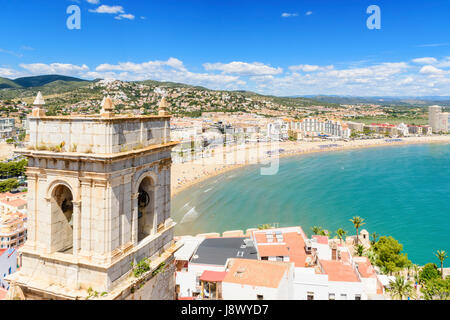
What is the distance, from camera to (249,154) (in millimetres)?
83812

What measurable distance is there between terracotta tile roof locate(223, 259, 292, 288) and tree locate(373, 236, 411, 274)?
1249 centimetres

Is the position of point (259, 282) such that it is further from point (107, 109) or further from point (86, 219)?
point (107, 109)

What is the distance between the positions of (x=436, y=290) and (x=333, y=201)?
2794 cm

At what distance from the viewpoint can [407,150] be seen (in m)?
103

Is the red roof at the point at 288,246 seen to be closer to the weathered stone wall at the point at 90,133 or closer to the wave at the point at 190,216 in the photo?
the wave at the point at 190,216

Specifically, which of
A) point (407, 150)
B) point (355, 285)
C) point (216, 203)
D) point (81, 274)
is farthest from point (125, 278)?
point (407, 150)

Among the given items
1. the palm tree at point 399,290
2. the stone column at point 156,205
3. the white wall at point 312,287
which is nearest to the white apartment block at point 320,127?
the palm tree at point 399,290

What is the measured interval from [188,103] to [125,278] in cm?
16772

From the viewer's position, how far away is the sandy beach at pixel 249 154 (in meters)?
60.0

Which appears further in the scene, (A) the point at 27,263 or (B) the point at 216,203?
(B) the point at 216,203

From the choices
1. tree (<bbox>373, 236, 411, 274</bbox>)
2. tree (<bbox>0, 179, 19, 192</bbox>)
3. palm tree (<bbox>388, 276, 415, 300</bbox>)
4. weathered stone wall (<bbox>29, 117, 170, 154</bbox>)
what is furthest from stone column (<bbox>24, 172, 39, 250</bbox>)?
tree (<bbox>0, 179, 19, 192</bbox>)

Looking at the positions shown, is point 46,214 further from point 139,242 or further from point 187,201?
point 187,201

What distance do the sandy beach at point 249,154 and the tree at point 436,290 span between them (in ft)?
117

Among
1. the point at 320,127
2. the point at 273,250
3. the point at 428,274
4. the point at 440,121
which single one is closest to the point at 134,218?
the point at 273,250
